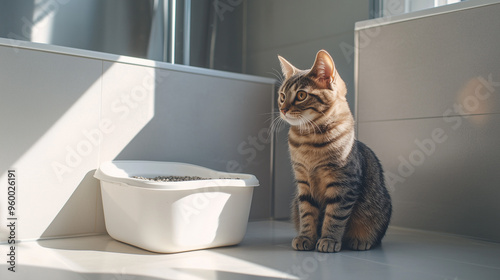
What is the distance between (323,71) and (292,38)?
1044 mm

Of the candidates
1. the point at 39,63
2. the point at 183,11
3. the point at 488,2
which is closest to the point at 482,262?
the point at 488,2

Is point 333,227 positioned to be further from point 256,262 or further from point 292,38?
point 292,38

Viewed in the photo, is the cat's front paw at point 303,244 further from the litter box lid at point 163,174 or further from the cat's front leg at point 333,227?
the litter box lid at point 163,174

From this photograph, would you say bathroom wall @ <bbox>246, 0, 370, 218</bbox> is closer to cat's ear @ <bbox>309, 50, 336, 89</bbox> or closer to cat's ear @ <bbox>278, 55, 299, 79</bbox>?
cat's ear @ <bbox>278, 55, 299, 79</bbox>

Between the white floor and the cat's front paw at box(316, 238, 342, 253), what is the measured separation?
0.08 ft

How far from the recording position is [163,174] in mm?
1775

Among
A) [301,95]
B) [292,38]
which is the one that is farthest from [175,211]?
[292,38]

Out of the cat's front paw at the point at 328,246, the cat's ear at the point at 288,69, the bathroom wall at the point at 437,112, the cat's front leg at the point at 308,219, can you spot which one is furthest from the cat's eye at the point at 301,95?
the bathroom wall at the point at 437,112

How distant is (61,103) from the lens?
1.65m

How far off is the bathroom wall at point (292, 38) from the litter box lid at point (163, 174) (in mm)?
590

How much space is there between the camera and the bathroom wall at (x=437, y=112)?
1.68m

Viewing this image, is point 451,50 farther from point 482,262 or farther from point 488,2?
point 482,262

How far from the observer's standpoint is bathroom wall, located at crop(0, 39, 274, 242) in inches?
61.6

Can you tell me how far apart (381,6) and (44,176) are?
1593 millimetres
